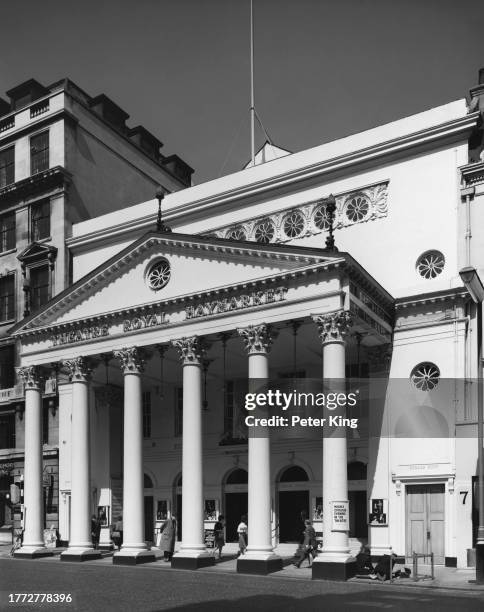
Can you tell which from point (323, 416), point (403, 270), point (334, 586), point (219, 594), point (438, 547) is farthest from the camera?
point (403, 270)

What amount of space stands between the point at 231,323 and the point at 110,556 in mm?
11317

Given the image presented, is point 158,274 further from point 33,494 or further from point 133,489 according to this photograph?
point 33,494

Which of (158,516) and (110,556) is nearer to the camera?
(110,556)

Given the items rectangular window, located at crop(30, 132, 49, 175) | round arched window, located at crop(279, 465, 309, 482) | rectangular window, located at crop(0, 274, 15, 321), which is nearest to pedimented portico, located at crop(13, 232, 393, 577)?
round arched window, located at crop(279, 465, 309, 482)

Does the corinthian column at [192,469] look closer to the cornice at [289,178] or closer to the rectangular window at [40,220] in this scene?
the cornice at [289,178]

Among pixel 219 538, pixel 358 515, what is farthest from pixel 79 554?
pixel 358 515

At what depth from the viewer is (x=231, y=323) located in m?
27.6

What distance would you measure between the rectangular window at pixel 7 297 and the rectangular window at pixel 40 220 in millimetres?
2540

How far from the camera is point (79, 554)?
30203 mm

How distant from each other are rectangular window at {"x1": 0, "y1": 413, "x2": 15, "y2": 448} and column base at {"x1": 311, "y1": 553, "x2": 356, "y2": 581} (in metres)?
21.2

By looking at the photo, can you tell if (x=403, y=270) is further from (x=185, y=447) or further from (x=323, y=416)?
(x=185, y=447)

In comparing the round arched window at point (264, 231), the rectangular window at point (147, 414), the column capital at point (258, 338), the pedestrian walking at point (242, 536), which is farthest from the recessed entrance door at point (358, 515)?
the round arched window at point (264, 231)

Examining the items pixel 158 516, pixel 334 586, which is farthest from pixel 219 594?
pixel 158 516

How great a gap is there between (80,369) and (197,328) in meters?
5.91
